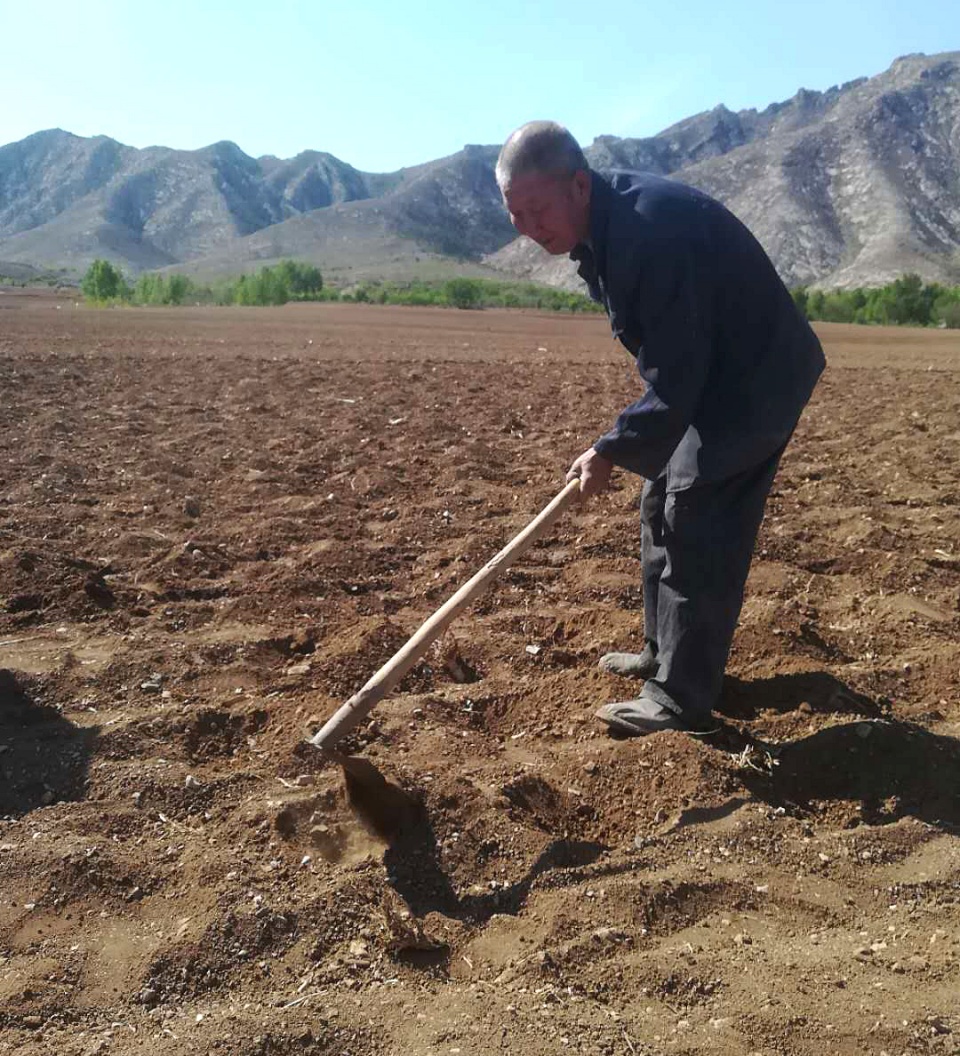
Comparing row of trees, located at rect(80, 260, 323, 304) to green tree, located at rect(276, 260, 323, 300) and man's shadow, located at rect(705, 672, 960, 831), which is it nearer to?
green tree, located at rect(276, 260, 323, 300)

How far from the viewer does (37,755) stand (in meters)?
3.00

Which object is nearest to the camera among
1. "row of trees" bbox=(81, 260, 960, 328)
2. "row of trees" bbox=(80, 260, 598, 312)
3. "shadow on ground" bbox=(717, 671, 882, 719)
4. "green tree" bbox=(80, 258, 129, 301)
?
"shadow on ground" bbox=(717, 671, 882, 719)

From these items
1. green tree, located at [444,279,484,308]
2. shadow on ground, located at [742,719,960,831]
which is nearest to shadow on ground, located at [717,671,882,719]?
shadow on ground, located at [742,719,960,831]

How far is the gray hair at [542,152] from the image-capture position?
Result: 275cm

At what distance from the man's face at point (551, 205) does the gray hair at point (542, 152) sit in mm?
21

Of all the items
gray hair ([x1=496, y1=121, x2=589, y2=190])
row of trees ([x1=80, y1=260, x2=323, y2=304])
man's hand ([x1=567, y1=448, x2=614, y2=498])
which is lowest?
man's hand ([x1=567, y1=448, x2=614, y2=498])

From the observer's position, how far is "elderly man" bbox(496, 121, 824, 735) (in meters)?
2.77

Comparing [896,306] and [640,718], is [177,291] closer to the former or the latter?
[896,306]

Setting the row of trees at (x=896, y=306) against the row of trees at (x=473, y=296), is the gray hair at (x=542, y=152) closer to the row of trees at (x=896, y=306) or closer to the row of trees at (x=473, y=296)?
the row of trees at (x=473, y=296)

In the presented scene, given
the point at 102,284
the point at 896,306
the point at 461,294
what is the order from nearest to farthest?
the point at 896,306
the point at 461,294
the point at 102,284

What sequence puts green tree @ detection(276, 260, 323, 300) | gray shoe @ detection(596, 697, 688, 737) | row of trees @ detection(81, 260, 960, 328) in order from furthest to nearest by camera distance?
green tree @ detection(276, 260, 323, 300) < row of trees @ detection(81, 260, 960, 328) < gray shoe @ detection(596, 697, 688, 737)

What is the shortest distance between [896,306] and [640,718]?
3308cm

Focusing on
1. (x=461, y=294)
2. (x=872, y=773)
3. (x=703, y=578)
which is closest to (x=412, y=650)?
(x=703, y=578)

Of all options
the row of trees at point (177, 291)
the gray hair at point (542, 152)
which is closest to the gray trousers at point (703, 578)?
the gray hair at point (542, 152)
